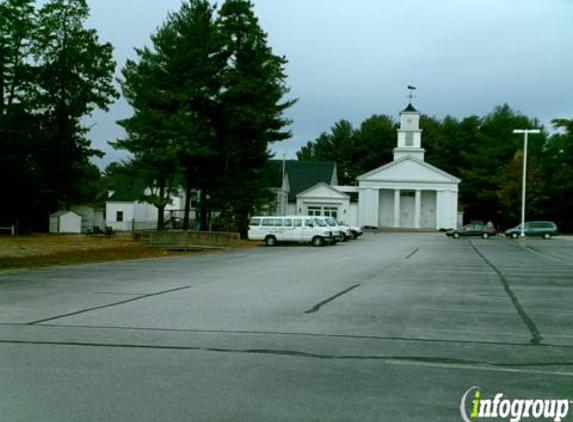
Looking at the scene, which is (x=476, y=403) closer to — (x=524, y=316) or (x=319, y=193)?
(x=524, y=316)

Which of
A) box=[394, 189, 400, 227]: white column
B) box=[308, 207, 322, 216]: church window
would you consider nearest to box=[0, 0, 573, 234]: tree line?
box=[308, 207, 322, 216]: church window

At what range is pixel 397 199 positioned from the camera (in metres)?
78.0

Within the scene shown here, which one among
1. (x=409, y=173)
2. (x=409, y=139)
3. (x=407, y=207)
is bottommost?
(x=407, y=207)

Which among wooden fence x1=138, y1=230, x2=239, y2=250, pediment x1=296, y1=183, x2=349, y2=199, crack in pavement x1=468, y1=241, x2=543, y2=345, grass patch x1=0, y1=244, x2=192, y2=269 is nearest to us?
crack in pavement x1=468, y1=241, x2=543, y2=345

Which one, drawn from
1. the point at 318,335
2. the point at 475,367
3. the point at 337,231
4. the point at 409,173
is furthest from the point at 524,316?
the point at 409,173

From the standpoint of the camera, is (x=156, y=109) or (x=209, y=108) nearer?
(x=156, y=109)

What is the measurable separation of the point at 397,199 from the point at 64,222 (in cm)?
3796

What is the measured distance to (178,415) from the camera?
225 inches

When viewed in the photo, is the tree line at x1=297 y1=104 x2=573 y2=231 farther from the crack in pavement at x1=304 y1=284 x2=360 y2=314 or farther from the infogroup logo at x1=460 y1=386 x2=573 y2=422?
the infogroup logo at x1=460 y1=386 x2=573 y2=422

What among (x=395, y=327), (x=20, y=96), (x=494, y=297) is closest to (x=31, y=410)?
(x=395, y=327)

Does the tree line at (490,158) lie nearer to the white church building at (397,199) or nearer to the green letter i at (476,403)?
the white church building at (397,199)

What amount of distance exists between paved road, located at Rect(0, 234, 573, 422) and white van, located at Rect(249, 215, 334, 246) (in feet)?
89.8

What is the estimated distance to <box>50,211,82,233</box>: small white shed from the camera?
5666cm

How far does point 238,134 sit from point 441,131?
61414mm
